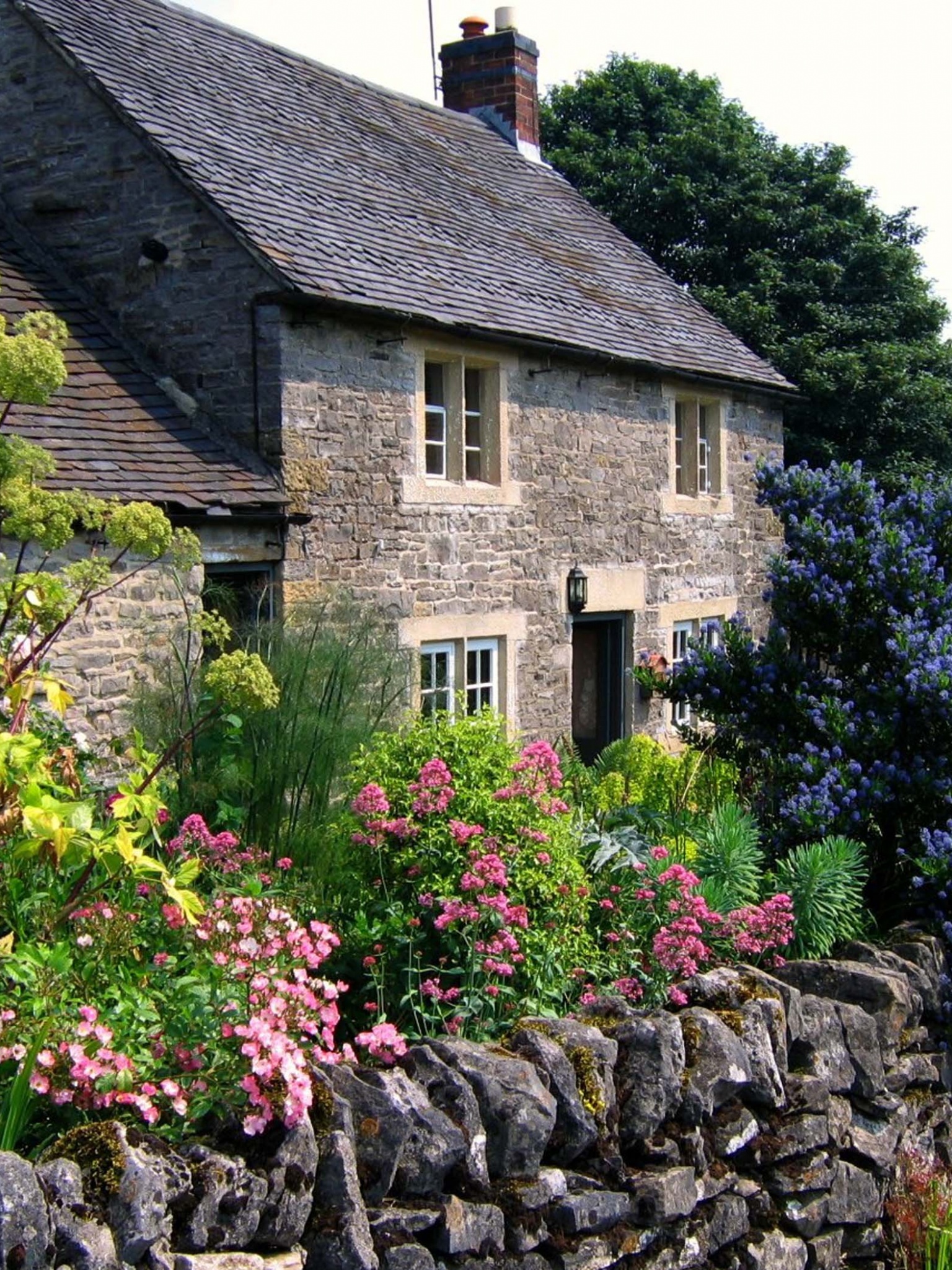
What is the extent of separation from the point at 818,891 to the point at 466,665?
662cm

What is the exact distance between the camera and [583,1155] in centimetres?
514

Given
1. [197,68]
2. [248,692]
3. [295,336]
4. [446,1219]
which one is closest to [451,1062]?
[446,1219]

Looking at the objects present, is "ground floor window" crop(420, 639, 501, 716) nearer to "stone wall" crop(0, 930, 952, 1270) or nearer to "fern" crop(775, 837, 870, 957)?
"fern" crop(775, 837, 870, 957)

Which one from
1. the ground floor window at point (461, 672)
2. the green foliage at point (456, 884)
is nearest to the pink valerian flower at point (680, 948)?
the green foliage at point (456, 884)

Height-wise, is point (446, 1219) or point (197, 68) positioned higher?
point (197, 68)

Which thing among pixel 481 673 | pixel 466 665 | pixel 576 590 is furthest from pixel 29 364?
pixel 576 590

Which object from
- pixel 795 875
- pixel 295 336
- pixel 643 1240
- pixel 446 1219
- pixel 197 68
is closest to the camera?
pixel 446 1219

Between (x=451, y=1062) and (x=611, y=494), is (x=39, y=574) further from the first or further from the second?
(x=611, y=494)

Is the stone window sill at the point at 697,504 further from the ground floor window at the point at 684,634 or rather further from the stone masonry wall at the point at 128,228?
the stone masonry wall at the point at 128,228

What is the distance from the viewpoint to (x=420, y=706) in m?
11.7

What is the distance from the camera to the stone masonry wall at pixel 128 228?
11.3m

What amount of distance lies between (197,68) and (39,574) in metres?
10.9

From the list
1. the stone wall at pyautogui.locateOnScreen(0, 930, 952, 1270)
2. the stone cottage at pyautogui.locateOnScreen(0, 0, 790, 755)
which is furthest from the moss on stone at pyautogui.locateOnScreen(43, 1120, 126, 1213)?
the stone cottage at pyautogui.locateOnScreen(0, 0, 790, 755)

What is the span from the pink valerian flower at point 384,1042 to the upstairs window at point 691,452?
1248 centimetres
